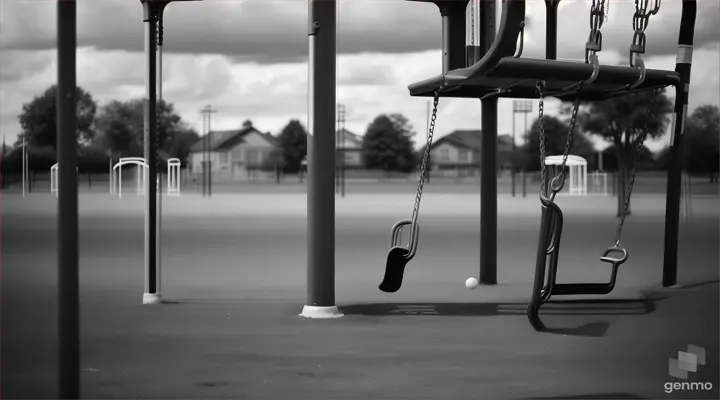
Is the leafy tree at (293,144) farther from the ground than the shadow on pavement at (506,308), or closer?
farther from the ground

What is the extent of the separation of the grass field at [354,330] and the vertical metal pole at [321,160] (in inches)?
17.8

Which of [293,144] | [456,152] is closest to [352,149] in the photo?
[293,144]

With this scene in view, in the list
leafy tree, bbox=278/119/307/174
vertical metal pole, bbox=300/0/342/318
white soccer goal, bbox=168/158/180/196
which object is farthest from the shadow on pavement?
leafy tree, bbox=278/119/307/174

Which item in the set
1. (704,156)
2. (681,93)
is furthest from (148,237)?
(704,156)

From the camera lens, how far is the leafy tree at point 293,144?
A: 133m

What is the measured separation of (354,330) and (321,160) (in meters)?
2.02

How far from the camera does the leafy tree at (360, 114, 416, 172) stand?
428ft

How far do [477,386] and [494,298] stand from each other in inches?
202

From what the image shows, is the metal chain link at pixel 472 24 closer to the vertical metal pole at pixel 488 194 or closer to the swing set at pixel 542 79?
the swing set at pixel 542 79

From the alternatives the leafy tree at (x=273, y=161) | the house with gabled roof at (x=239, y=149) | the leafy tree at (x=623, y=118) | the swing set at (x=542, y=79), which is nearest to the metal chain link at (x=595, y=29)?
the swing set at (x=542, y=79)

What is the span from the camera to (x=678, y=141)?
13109 millimetres

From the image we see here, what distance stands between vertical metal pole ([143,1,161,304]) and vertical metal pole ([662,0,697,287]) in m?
7.24

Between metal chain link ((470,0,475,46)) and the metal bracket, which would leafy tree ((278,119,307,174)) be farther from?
the metal bracket

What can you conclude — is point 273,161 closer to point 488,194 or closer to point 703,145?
point 703,145
